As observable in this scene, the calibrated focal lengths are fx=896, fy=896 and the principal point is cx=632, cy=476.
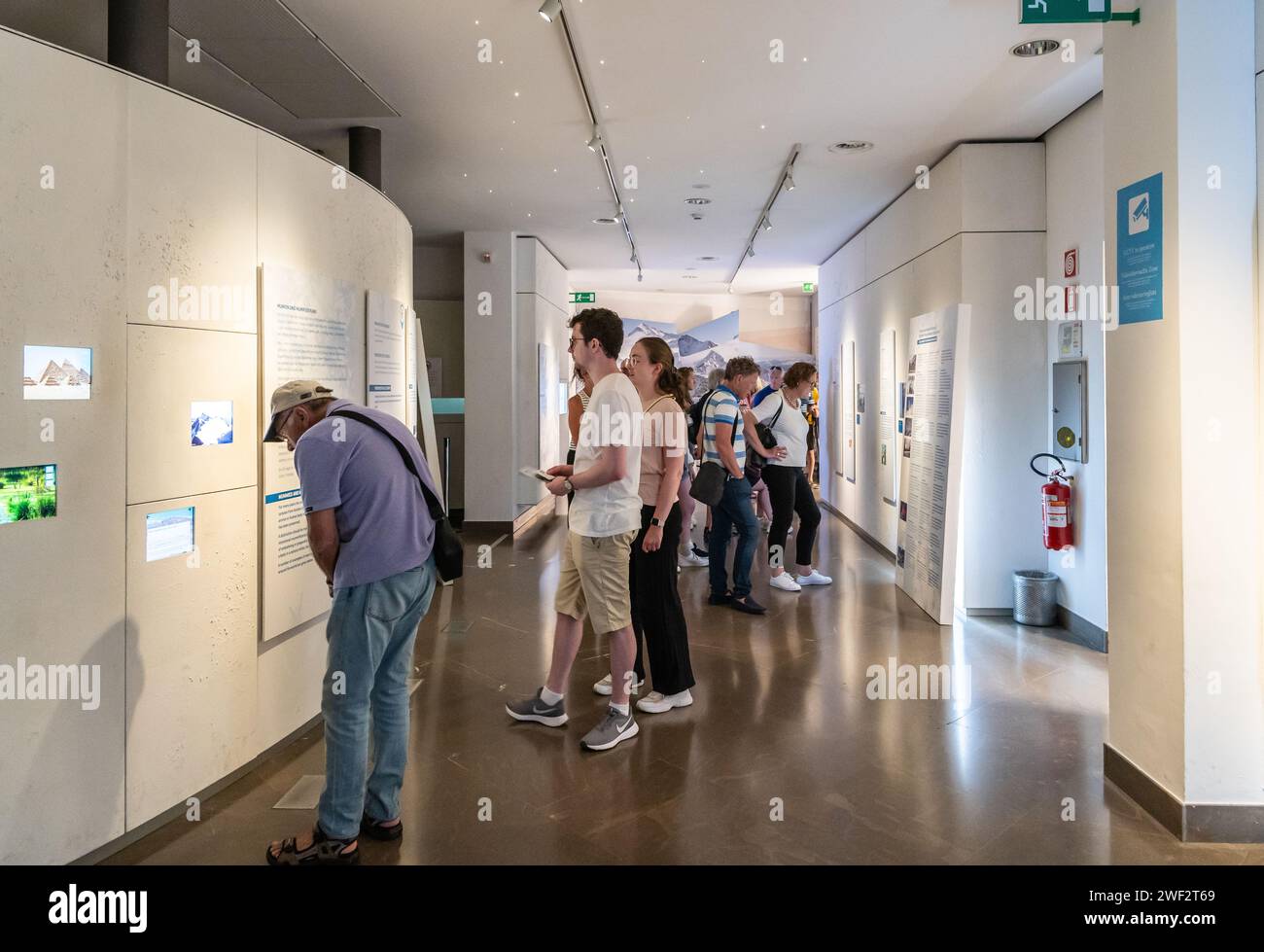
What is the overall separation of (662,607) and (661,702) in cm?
50

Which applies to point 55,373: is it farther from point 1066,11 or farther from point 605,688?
point 1066,11

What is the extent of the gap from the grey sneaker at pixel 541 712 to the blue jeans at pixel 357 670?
126 centimetres

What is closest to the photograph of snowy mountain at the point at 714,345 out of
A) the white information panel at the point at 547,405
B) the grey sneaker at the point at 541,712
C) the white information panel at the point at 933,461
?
the white information panel at the point at 547,405

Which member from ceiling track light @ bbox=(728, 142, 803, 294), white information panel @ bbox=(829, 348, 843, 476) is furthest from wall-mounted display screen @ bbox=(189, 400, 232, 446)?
white information panel @ bbox=(829, 348, 843, 476)

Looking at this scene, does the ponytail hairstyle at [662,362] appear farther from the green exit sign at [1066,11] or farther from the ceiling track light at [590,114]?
the green exit sign at [1066,11]

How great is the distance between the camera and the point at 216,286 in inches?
133

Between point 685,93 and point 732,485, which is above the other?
point 685,93

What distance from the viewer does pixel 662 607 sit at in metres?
4.23

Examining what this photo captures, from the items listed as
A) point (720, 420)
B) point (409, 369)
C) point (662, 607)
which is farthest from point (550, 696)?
point (720, 420)

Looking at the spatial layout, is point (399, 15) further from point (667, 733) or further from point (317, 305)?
point (667, 733)

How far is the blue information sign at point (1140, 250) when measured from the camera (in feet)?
10.4

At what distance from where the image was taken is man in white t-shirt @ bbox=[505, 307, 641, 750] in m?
3.66

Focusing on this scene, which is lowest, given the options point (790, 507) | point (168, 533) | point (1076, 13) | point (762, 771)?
point (762, 771)

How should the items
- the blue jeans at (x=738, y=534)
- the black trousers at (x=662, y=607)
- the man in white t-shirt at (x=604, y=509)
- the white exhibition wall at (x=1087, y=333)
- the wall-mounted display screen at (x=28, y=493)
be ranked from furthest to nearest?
the blue jeans at (x=738, y=534) → the white exhibition wall at (x=1087, y=333) → the black trousers at (x=662, y=607) → the man in white t-shirt at (x=604, y=509) → the wall-mounted display screen at (x=28, y=493)
